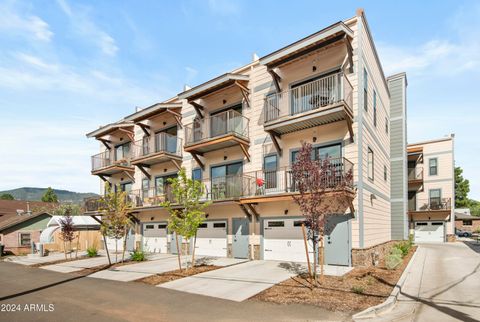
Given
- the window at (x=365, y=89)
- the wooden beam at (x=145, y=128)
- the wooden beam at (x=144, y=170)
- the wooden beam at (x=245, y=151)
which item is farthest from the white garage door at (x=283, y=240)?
the wooden beam at (x=145, y=128)

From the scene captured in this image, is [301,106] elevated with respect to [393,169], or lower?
elevated

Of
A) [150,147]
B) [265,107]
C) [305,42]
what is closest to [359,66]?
[305,42]

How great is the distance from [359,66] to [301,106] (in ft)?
10.9

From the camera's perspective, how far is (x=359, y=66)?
47.2 feet

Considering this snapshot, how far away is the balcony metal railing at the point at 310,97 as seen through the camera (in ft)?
45.4

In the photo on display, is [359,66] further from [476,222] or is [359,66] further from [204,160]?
[476,222]

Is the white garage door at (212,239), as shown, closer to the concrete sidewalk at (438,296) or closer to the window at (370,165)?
the window at (370,165)

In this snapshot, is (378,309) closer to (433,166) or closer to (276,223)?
(276,223)

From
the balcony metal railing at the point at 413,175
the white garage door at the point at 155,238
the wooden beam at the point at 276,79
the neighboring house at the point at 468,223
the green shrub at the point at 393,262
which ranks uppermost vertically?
the wooden beam at the point at 276,79

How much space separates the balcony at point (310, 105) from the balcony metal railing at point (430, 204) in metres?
24.6

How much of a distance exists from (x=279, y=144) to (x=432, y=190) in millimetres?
26550

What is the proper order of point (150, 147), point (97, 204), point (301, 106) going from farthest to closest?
1. point (97, 204)
2. point (150, 147)
3. point (301, 106)

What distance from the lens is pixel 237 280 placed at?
11.8 m

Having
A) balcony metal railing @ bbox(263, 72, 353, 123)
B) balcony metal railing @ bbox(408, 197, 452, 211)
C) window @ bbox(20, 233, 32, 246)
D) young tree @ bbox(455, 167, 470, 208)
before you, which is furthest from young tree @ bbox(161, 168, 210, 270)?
young tree @ bbox(455, 167, 470, 208)
